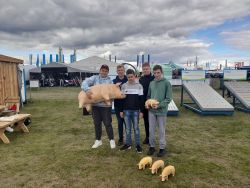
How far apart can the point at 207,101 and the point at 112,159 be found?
269 inches

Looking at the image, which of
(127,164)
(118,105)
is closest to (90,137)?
(118,105)

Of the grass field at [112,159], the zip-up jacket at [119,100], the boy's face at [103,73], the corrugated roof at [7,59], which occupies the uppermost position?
the corrugated roof at [7,59]

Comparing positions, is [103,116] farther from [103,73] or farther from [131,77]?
[131,77]

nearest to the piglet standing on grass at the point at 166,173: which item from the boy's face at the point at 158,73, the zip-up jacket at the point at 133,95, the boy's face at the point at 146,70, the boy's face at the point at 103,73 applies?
the zip-up jacket at the point at 133,95

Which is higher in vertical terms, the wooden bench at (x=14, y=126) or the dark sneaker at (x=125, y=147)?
the wooden bench at (x=14, y=126)

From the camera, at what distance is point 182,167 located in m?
4.70

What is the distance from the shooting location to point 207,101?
10781 millimetres

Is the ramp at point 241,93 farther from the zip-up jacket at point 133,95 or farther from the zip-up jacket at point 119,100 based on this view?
the zip-up jacket at point 133,95

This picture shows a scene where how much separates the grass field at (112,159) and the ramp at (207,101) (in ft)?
5.83

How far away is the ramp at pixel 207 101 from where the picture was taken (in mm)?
10016

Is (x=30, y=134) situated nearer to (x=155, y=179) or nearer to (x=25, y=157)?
(x=25, y=157)

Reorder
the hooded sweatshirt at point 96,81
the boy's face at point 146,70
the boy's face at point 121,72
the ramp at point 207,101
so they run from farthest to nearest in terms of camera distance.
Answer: the ramp at point 207,101 < the boy's face at point 121,72 < the boy's face at point 146,70 < the hooded sweatshirt at point 96,81

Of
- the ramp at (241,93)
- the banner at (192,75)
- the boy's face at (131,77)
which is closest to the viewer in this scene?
the boy's face at (131,77)

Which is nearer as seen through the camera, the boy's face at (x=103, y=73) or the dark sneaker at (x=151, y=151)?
the dark sneaker at (x=151, y=151)
